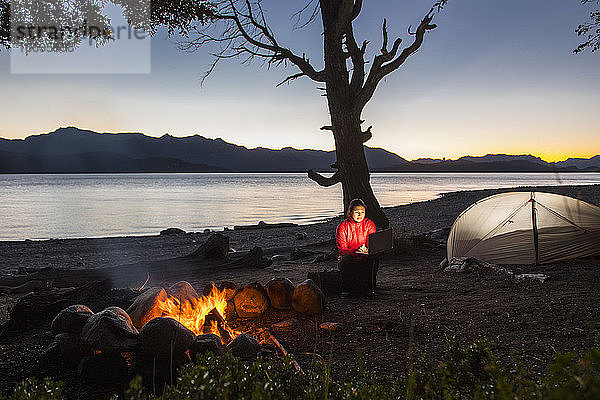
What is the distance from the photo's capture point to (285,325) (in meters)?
5.79

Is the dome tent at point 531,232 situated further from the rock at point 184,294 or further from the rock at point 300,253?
the rock at point 184,294

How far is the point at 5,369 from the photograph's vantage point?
14.5 feet

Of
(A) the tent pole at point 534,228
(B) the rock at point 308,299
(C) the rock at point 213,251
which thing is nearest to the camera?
(B) the rock at point 308,299

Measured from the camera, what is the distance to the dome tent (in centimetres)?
957

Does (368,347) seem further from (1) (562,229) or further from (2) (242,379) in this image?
(1) (562,229)

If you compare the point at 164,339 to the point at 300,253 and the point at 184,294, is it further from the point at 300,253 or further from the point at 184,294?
the point at 300,253

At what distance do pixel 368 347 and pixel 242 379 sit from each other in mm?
2657

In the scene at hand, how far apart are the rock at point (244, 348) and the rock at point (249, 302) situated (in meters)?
1.54

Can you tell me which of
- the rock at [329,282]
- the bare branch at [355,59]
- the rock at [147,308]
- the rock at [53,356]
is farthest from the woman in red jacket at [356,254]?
the bare branch at [355,59]

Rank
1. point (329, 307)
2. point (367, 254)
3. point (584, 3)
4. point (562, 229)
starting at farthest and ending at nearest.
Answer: point (584, 3) → point (562, 229) → point (367, 254) → point (329, 307)

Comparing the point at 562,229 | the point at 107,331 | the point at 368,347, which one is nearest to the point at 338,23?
the point at 562,229

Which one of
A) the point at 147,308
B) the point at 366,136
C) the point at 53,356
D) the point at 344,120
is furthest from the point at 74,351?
the point at 366,136

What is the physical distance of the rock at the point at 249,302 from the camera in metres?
6.21

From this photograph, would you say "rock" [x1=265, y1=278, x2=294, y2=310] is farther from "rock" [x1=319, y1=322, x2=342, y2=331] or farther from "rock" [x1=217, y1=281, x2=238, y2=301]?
"rock" [x1=319, y1=322, x2=342, y2=331]
